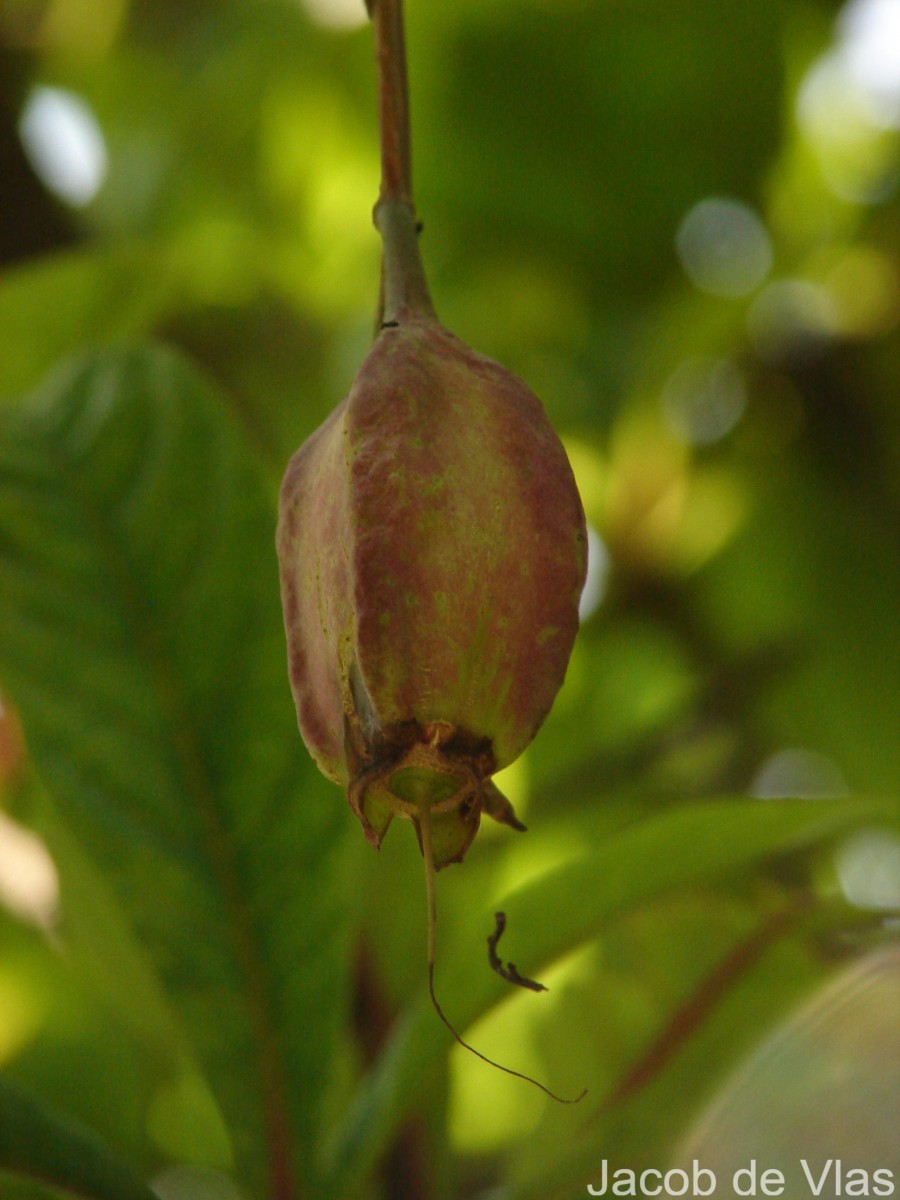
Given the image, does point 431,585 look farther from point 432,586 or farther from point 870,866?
point 870,866

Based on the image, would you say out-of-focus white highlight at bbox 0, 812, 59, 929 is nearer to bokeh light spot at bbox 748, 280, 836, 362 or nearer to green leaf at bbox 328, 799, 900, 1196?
green leaf at bbox 328, 799, 900, 1196

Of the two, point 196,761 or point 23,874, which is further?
point 23,874

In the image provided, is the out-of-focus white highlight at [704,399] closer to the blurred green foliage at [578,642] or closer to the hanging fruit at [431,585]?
the blurred green foliage at [578,642]

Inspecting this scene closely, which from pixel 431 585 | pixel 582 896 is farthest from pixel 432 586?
pixel 582 896

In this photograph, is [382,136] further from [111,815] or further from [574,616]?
[111,815]

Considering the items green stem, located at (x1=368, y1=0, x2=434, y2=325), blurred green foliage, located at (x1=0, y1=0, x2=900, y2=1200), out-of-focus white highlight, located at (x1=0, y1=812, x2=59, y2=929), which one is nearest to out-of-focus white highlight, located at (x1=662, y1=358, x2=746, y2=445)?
blurred green foliage, located at (x1=0, y1=0, x2=900, y2=1200)

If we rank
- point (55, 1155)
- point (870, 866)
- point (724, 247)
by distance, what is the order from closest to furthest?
point (55, 1155) < point (870, 866) < point (724, 247)

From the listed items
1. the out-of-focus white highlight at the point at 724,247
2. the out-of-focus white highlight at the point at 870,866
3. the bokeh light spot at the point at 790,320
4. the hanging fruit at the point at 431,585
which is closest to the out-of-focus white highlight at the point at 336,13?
the out-of-focus white highlight at the point at 724,247
